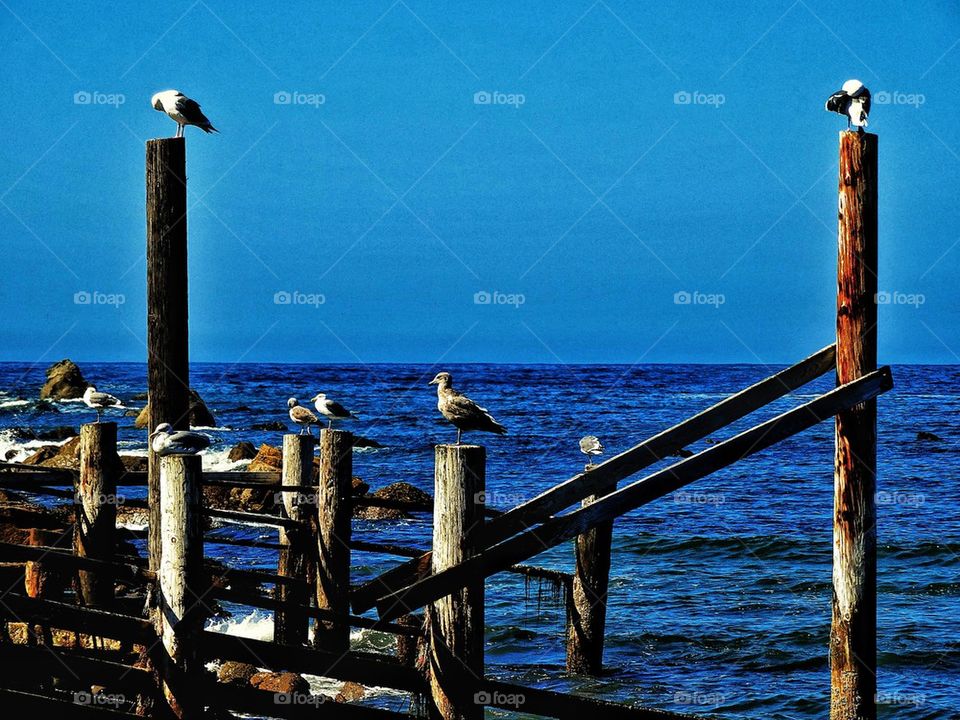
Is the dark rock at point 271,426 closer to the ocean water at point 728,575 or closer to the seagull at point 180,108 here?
the ocean water at point 728,575

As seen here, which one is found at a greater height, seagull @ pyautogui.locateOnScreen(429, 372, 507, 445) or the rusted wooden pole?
seagull @ pyautogui.locateOnScreen(429, 372, 507, 445)

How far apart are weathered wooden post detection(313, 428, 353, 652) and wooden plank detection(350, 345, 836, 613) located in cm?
335

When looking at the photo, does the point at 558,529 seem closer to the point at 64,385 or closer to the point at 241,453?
the point at 241,453

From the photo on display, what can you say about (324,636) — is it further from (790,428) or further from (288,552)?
(790,428)

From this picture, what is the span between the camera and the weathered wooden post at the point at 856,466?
25.9 feet

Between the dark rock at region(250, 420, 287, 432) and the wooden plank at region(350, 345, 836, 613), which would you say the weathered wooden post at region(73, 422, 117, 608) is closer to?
the wooden plank at region(350, 345, 836, 613)

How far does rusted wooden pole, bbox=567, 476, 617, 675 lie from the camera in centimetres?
1154

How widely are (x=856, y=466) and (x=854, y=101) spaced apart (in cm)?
246

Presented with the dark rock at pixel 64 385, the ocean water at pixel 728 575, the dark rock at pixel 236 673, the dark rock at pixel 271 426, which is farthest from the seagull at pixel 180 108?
the dark rock at pixel 64 385

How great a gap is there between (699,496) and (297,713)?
2059 centimetres

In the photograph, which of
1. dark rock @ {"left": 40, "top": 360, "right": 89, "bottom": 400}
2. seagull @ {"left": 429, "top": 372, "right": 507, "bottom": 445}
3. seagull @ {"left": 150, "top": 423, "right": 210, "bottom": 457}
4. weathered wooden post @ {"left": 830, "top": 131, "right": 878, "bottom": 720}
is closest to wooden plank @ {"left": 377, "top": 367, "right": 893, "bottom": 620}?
weathered wooden post @ {"left": 830, "top": 131, "right": 878, "bottom": 720}

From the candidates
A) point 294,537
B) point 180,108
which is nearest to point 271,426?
point 294,537

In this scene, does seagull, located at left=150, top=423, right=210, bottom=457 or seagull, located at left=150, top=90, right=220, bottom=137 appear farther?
seagull, located at left=150, top=90, right=220, bottom=137

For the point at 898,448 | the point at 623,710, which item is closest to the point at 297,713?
the point at 623,710
